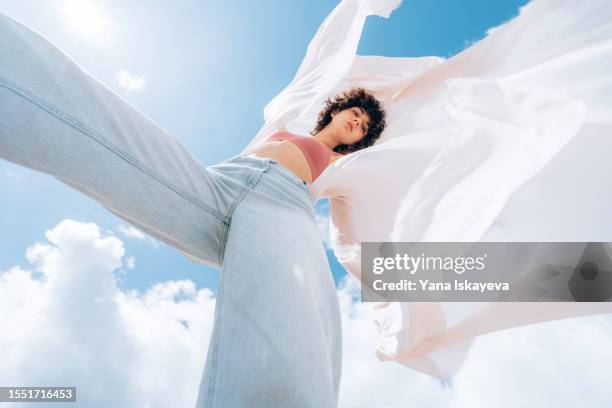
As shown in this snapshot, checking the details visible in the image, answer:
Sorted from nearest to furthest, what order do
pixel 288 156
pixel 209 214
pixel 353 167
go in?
pixel 209 214, pixel 288 156, pixel 353 167

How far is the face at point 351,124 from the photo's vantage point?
2.88 meters

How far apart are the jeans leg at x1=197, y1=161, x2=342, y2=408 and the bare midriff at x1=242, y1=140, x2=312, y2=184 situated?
0.50 metres

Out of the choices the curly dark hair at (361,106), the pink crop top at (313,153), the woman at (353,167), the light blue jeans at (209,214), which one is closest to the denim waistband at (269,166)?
the woman at (353,167)

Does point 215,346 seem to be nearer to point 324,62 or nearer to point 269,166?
point 269,166

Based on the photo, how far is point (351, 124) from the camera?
2.88m

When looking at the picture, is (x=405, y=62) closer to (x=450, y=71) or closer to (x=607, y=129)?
(x=450, y=71)

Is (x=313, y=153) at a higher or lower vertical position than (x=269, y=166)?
higher

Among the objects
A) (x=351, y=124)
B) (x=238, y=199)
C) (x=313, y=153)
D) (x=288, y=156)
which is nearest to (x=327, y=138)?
(x=351, y=124)

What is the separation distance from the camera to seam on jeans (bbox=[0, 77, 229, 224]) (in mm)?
1071

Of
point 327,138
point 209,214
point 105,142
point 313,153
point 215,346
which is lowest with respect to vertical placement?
point 215,346

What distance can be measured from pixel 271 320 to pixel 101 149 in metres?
0.67

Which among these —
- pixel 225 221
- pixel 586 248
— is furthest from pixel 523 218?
pixel 225 221

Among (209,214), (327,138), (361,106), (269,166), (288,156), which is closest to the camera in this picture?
(209,214)

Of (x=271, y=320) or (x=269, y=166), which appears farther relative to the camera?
(x=269, y=166)
